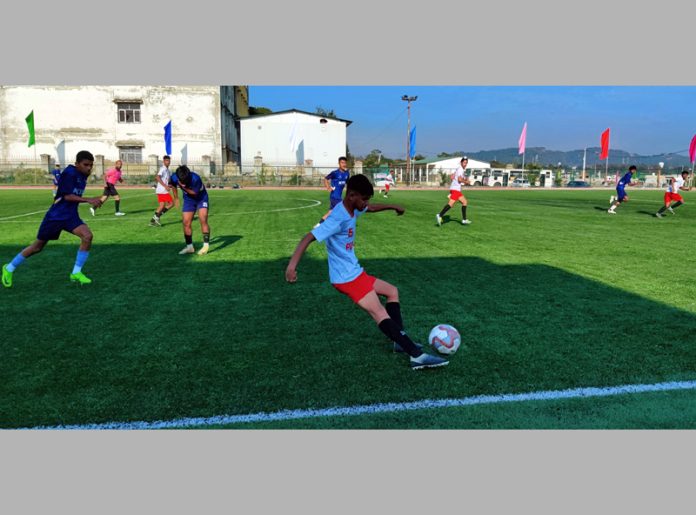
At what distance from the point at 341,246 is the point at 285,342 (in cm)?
128

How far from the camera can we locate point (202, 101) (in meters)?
50.0

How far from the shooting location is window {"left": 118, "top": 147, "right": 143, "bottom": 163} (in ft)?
165

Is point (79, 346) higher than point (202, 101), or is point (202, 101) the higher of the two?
point (202, 101)

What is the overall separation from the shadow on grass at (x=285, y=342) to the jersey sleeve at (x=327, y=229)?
1176 millimetres

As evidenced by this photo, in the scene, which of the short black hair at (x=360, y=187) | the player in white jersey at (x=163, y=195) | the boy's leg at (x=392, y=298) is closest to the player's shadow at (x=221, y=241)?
the player in white jersey at (x=163, y=195)

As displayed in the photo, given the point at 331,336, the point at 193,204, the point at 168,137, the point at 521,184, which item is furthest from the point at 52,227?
the point at 521,184

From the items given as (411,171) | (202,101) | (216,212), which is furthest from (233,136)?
(216,212)

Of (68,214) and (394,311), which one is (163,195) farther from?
(394,311)

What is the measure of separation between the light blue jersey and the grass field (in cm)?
80

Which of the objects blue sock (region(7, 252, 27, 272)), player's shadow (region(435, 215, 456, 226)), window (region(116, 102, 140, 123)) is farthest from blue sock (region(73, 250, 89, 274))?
window (region(116, 102, 140, 123))

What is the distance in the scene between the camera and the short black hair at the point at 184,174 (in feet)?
31.9

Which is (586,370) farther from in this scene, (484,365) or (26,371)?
(26,371)

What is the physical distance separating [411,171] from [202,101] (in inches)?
858

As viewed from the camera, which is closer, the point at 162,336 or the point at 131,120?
the point at 162,336
